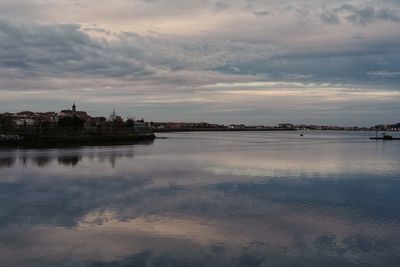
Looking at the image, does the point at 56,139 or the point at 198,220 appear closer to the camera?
the point at 198,220

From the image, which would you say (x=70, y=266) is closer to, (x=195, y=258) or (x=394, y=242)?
(x=195, y=258)

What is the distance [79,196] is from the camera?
16.9m

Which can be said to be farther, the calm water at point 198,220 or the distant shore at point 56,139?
the distant shore at point 56,139

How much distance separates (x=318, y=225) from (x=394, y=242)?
2.18m

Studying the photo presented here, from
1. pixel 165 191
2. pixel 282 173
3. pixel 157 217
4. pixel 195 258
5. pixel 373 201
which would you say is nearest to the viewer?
pixel 195 258

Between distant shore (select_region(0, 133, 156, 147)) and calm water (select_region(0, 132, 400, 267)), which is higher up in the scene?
distant shore (select_region(0, 133, 156, 147))

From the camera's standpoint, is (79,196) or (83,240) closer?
(83,240)

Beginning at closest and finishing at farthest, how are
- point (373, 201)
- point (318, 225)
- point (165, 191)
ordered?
1. point (318, 225)
2. point (373, 201)
3. point (165, 191)

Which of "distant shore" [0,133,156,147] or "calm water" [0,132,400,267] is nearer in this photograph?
"calm water" [0,132,400,267]

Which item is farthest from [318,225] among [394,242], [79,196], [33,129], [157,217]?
[33,129]

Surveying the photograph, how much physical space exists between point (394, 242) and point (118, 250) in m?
6.29

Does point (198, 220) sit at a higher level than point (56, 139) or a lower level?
lower

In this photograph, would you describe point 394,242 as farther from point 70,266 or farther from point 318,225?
point 70,266

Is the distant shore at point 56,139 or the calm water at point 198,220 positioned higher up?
the distant shore at point 56,139
